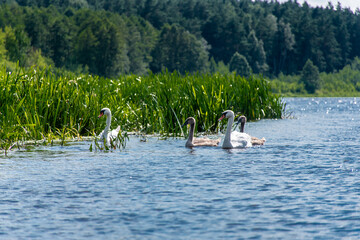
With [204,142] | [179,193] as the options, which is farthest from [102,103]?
[179,193]

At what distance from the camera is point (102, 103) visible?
1841 centimetres

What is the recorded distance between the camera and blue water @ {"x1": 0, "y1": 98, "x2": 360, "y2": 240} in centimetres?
759

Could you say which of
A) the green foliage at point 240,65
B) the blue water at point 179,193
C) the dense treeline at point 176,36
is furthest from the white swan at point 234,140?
the green foliage at point 240,65

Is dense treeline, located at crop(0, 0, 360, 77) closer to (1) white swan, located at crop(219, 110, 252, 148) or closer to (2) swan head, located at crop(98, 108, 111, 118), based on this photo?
(2) swan head, located at crop(98, 108, 111, 118)

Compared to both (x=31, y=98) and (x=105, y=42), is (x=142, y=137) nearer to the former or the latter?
(x=31, y=98)

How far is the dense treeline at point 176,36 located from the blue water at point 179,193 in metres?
71.8

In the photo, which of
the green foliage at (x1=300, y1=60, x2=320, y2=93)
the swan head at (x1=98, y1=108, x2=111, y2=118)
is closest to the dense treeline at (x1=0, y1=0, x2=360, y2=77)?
the green foliage at (x1=300, y1=60, x2=320, y2=93)

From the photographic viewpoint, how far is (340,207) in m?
8.68

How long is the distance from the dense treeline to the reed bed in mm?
63936

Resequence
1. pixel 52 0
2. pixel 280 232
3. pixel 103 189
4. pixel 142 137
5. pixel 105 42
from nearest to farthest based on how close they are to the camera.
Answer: pixel 280 232 → pixel 103 189 → pixel 142 137 → pixel 105 42 → pixel 52 0

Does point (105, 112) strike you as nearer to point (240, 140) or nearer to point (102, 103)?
point (102, 103)

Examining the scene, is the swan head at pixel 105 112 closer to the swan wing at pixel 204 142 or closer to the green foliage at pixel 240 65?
the swan wing at pixel 204 142

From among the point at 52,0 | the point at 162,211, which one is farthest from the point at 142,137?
the point at 52,0

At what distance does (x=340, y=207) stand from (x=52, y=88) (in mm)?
10255
